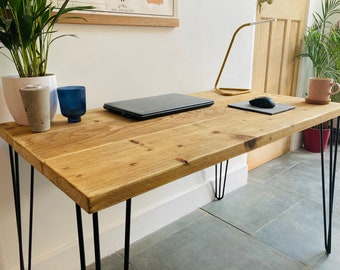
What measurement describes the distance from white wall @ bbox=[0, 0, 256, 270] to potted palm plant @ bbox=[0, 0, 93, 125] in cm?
16

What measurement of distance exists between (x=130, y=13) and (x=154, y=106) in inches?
17.5

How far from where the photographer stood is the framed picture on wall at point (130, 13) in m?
1.12

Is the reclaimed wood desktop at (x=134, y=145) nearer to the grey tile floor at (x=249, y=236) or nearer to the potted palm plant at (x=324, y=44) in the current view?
the grey tile floor at (x=249, y=236)

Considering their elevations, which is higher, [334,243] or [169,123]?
[169,123]

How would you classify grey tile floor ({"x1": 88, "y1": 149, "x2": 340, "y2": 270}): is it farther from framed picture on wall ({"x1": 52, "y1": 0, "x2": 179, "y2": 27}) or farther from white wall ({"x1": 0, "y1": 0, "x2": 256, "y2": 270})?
framed picture on wall ({"x1": 52, "y1": 0, "x2": 179, "y2": 27})

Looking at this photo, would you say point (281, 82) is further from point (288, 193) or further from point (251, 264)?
point (251, 264)

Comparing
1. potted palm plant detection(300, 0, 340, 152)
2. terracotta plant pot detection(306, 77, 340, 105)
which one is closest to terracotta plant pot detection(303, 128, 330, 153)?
potted palm plant detection(300, 0, 340, 152)

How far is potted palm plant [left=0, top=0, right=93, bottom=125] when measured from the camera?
0.78m

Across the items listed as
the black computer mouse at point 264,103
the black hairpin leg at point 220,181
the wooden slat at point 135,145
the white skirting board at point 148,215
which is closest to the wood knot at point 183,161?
the wooden slat at point 135,145

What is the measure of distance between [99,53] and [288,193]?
1542 millimetres

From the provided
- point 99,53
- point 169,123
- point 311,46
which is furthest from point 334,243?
point 311,46

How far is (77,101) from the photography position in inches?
37.0

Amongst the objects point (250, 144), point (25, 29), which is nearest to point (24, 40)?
point (25, 29)

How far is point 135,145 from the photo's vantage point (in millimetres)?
760
